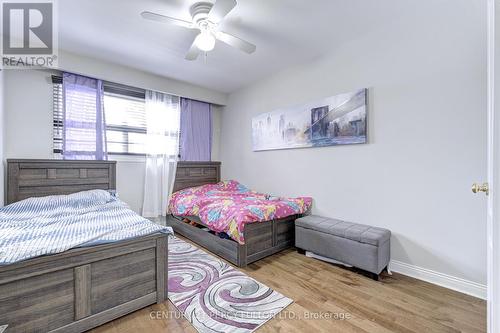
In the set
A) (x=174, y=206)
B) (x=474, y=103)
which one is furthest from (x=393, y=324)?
(x=174, y=206)

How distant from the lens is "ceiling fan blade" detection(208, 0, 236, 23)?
5.42ft

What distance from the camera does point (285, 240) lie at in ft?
9.36

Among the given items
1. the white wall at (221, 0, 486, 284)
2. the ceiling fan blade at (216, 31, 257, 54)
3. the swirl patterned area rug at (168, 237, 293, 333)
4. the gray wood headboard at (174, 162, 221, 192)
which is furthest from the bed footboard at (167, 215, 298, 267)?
the ceiling fan blade at (216, 31, 257, 54)

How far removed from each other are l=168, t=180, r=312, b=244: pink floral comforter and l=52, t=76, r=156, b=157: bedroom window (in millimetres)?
1080

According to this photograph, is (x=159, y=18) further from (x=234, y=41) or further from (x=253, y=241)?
(x=253, y=241)

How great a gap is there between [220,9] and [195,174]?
116 inches

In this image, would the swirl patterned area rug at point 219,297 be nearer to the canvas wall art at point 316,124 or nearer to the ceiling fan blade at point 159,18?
the canvas wall art at point 316,124

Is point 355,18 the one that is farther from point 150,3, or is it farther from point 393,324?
point 393,324

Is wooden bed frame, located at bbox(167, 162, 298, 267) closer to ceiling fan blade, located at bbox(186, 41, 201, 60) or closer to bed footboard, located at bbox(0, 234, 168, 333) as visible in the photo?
bed footboard, located at bbox(0, 234, 168, 333)

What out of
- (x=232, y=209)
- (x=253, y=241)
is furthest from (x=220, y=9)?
(x=253, y=241)

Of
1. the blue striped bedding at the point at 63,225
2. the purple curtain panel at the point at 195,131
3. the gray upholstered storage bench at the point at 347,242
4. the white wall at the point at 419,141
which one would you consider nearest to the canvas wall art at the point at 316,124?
the white wall at the point at 419,141

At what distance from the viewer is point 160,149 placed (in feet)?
12.1

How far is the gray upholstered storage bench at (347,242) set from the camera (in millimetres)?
2076

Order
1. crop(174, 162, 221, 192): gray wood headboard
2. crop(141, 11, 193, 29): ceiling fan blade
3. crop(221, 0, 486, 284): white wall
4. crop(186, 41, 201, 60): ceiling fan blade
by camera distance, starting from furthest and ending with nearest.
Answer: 1. crop(174, 162, 221, 192): gray wood headboard
2. crop(186, 41, 201, 60): ceiling fan blade
3. crop(221, 0, 486, 284): white wall
4. crop(141, 11, 193, 29): ceiling fan blade
